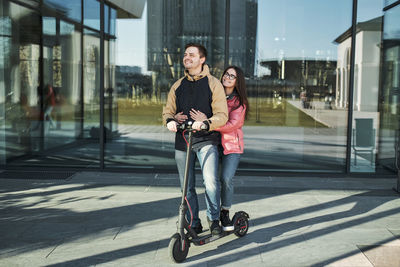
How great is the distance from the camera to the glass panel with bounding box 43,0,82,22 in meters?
9.22

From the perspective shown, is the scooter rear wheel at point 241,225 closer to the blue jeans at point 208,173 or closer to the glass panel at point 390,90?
the blue jeans at point 208,173

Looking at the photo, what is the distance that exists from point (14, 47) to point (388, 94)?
691cm

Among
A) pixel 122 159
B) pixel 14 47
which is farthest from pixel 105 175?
pixel 14 47

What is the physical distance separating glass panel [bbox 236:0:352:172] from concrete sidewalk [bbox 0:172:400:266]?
3.97 feet

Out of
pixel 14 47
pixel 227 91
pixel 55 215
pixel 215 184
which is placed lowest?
pixel 55 215

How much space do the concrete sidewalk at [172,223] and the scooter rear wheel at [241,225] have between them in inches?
3.0

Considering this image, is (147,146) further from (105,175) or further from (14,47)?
(14,47)

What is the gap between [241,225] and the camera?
4.55 meters

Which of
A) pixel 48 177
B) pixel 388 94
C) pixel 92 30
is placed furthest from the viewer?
pixel 92 30

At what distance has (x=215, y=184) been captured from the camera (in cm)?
426

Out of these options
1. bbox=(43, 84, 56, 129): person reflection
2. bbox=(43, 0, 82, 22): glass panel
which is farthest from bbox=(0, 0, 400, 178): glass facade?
bbox=(43, 84, 56, 129): person reflection

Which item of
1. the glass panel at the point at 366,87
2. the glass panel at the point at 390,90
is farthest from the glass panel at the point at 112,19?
the glass panel at the point at 390,90

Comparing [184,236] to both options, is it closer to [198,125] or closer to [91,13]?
[198,125]

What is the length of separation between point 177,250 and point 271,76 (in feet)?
15.8
